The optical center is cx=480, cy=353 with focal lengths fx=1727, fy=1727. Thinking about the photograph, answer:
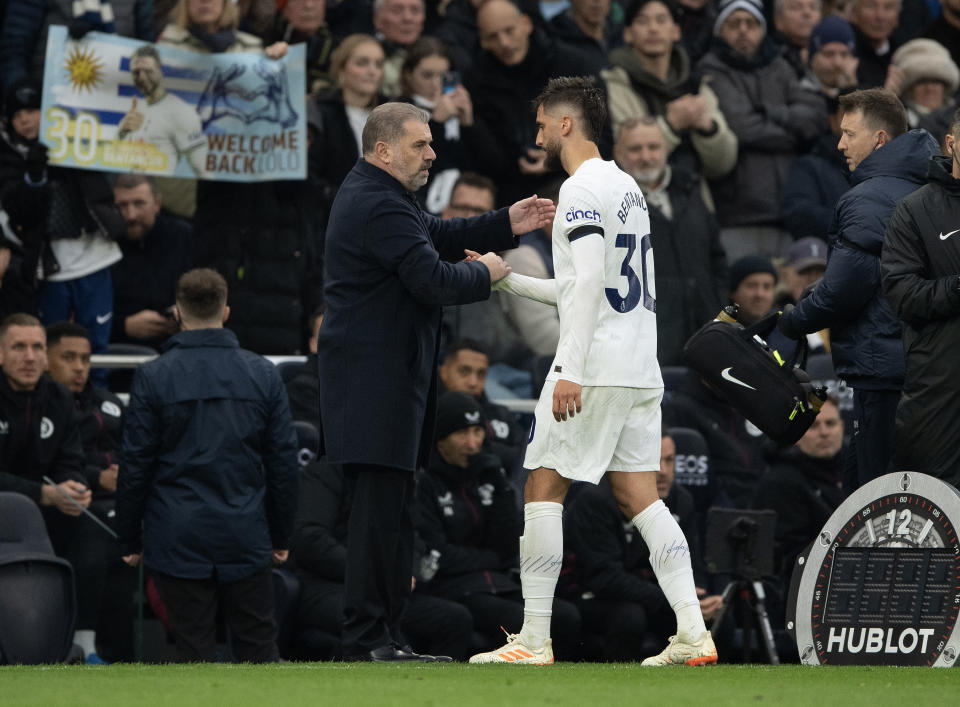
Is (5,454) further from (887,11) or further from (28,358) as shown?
(887,11)

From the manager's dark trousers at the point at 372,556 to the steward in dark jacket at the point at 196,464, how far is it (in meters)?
1.50

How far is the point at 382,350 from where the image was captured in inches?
296

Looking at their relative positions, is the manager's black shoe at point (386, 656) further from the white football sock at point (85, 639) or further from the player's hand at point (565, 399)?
the white football sock at point (85, 639)

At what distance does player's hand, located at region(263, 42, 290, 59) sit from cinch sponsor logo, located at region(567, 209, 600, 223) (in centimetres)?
571

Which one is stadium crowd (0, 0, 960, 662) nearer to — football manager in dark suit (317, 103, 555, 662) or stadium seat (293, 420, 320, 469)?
stadium seat (293, 420, 320, 469)

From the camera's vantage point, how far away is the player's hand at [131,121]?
39.5 ft

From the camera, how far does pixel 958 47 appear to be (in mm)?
16438

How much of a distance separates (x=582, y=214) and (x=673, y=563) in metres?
1.54

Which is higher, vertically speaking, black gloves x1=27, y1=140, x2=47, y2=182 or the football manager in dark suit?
black gloves x1=27, y1=140, x2=47, y2=182

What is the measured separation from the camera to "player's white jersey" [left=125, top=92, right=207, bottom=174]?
12164 millimetres

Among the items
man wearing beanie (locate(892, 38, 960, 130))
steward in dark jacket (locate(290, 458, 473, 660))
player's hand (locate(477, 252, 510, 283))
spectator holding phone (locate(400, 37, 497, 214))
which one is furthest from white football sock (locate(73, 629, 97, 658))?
man wearing beanie (locate(892, 38, 960, 130))

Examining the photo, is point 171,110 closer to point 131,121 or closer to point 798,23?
point 131,121

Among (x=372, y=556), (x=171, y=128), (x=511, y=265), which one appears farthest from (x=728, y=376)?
(x=171, y=128)

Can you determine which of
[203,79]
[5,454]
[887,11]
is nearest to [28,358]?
[5,454]
